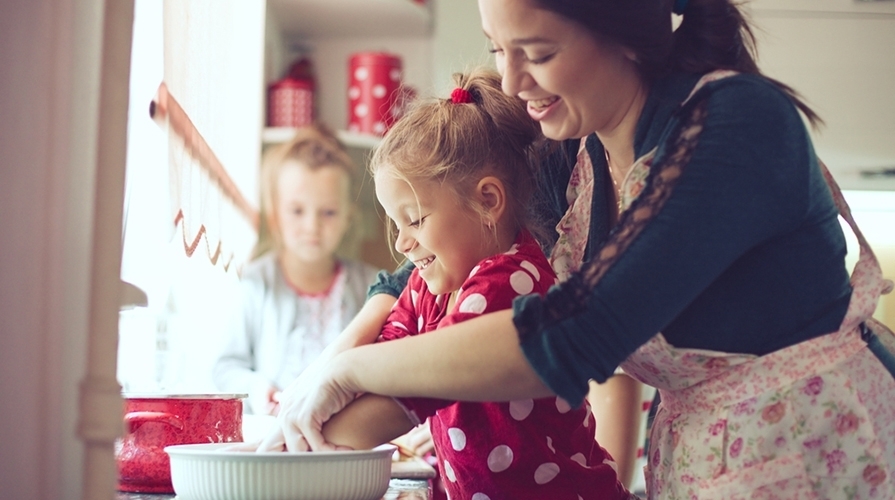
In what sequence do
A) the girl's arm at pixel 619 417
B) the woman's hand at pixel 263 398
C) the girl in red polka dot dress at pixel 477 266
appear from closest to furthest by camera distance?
the girl in red polka dot dress at pixel 477 266 → the girl's arm at pixel 619 417 → the woman's hand at pixel 263 398

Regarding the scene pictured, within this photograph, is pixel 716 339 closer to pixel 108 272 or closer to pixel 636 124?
pixel 636 124

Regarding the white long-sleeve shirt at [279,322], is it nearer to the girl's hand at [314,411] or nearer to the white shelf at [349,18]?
the white shelf at [349,18]

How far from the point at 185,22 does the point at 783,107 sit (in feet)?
2.39

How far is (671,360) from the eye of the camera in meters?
0.87

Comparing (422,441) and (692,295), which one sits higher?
(692,295)

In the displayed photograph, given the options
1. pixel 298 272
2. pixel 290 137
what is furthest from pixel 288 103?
pixel 298 272

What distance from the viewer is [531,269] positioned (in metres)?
0.96

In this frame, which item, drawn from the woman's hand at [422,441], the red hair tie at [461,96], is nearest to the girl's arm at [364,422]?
the red hair tie at [461,96]

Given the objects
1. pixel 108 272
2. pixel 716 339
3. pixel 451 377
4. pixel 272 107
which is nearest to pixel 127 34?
pixel 108 272

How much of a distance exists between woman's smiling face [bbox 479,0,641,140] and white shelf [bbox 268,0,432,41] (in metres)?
2.01

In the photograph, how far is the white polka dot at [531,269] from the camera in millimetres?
955

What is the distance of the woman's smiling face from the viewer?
86 centimetres

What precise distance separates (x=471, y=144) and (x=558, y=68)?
8.9 inches

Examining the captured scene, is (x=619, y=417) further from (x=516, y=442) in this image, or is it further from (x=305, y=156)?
(x=305, y=156)
